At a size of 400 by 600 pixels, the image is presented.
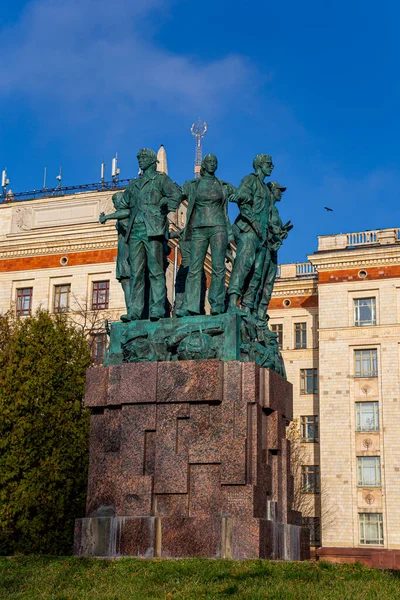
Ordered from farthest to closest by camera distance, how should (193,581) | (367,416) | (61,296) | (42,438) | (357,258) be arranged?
(357,258) → (367,416) → (61,296) → (42,438) → (193,581)

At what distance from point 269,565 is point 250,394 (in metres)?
2.73

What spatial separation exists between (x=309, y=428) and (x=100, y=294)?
15622mm

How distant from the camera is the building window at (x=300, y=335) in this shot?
5788cm

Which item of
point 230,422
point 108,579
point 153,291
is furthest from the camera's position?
point 153,291

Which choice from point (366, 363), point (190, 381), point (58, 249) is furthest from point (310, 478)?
point (190, 381)

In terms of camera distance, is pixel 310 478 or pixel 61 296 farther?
pixel 310 478

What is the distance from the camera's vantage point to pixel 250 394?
520 inches

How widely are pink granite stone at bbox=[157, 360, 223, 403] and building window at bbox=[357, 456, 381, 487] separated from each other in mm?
38366

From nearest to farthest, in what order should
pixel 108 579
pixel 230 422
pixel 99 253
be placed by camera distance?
pixel 108 579, pixel 230 422, pixel 99 253

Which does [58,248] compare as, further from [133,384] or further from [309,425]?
[133,384]

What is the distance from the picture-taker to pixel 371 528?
49.4 m

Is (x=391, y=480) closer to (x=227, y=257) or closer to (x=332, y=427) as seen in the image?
(x=332, y=427)

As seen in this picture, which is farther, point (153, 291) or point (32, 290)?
point (32, 290)

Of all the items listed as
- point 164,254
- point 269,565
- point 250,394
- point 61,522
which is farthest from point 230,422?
point 61,522
